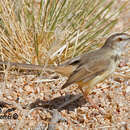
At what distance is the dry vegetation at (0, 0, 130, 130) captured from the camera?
4.87m

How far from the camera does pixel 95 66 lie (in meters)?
4.97

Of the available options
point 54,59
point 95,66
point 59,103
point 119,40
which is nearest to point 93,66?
point 95,66

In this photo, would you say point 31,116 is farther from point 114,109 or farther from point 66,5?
point 66,5

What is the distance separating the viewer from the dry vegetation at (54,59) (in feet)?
16.0

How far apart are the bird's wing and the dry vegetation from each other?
47 centimetres

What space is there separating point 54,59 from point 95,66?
3.20 ft

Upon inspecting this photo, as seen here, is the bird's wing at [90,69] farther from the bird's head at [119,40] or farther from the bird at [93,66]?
the bird's head at [119,40]

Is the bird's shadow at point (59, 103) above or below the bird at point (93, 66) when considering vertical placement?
below

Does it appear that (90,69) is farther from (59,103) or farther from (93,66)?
(59,103)

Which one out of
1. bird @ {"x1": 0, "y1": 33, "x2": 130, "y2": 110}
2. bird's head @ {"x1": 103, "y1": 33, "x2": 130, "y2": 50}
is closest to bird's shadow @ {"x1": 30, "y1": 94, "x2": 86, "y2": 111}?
bird @ {"x1": 0, "y1": 33, "x2": 130, "y2": 110}

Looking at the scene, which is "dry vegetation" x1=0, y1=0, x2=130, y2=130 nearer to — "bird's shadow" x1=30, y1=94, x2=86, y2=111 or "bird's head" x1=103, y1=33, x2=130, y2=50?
"bird's shadow" x1=30, y1=94, x2=86, y2=111

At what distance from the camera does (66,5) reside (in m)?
5.85

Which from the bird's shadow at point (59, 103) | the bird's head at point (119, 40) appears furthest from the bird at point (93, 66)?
the bird's shadow at point (59, 103)

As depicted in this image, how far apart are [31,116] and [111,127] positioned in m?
1.11
